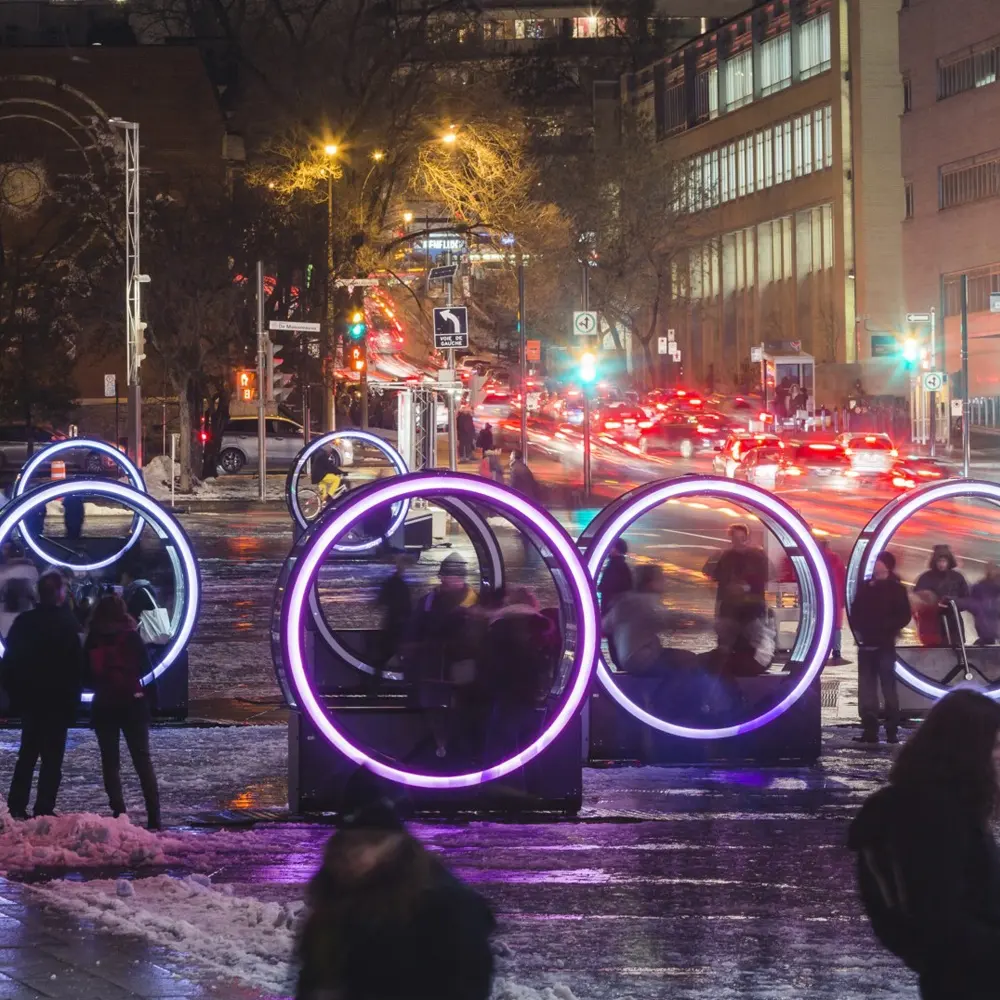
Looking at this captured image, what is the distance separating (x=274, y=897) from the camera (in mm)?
9773

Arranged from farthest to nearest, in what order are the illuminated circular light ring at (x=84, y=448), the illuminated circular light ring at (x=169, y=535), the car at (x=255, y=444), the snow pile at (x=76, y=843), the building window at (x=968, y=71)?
1. the building window at (x=968, y=71)
2. the car at (x=255, y=444)
3. the illuminated circular light ring at (x=84, y=448)
4. the illuminated circular light ring at (x=169, y=535)
5. the snow pile at (x=76, y=843)

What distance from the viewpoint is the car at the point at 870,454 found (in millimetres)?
48938

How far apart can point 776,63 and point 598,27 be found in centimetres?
3521

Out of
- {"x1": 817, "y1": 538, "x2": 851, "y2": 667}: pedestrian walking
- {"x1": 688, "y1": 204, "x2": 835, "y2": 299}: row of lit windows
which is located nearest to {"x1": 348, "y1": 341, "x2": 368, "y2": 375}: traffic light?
{"x1": 817, "y1": 538, "x2": 851, "y2": 667}: pedestrian walking

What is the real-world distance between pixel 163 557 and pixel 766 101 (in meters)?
69.1

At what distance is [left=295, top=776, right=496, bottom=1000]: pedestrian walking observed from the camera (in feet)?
14.7

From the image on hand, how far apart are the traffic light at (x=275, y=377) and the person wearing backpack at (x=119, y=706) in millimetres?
36504

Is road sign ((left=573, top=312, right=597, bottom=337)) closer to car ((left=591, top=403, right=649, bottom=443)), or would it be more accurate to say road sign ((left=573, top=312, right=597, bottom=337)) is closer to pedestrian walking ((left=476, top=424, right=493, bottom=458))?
pedestrian walking ((left=476, top=424, right=493, bottom=458))

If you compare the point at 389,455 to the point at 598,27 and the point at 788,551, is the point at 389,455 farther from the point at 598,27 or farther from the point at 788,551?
the point at 598,27

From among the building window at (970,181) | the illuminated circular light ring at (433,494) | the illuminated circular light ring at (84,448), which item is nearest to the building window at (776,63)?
the building window at (970,181)

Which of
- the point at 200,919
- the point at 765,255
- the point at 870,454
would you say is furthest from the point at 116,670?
the point at 765,255

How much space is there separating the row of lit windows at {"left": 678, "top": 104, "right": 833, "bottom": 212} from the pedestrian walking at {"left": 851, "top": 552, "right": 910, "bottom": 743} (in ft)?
240

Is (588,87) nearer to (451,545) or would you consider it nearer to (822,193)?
(822,193)

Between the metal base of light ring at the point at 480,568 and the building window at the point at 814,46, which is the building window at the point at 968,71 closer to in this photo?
the building window at the point at 814,46
